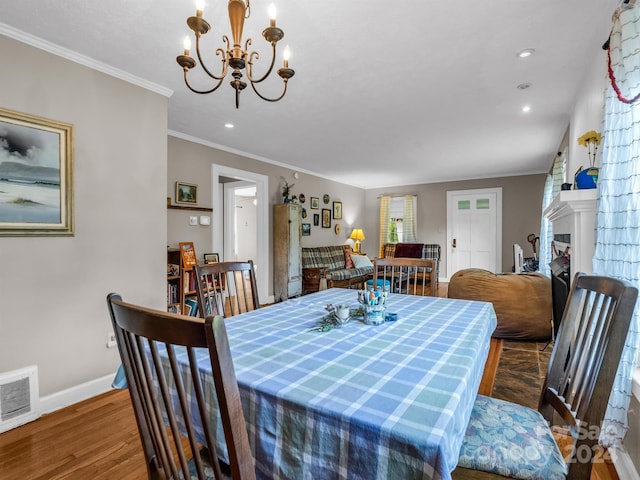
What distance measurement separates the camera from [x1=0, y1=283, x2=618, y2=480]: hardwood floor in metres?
1.56

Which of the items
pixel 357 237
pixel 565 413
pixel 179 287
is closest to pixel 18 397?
pixel 179 287

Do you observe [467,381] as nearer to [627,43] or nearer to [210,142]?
[627,43]

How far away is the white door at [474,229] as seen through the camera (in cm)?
686

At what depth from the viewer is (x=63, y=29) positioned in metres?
1.95

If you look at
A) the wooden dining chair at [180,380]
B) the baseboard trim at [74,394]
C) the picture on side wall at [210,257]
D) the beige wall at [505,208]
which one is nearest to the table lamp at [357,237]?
the beige wall at [505,208]

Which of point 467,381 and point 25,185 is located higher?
point 25,185

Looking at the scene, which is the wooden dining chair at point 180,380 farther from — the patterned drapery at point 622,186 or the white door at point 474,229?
the white door at point 474,229

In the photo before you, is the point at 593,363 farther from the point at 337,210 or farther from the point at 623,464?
the point at 337,210

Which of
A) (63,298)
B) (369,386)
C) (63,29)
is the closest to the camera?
(369,386)

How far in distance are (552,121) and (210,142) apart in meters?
4.17

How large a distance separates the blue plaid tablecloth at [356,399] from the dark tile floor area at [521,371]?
1.43 meters

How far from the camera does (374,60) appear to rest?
2301mm

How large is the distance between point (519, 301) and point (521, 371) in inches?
34.1

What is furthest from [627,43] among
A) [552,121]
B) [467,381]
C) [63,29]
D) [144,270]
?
[144,270]
